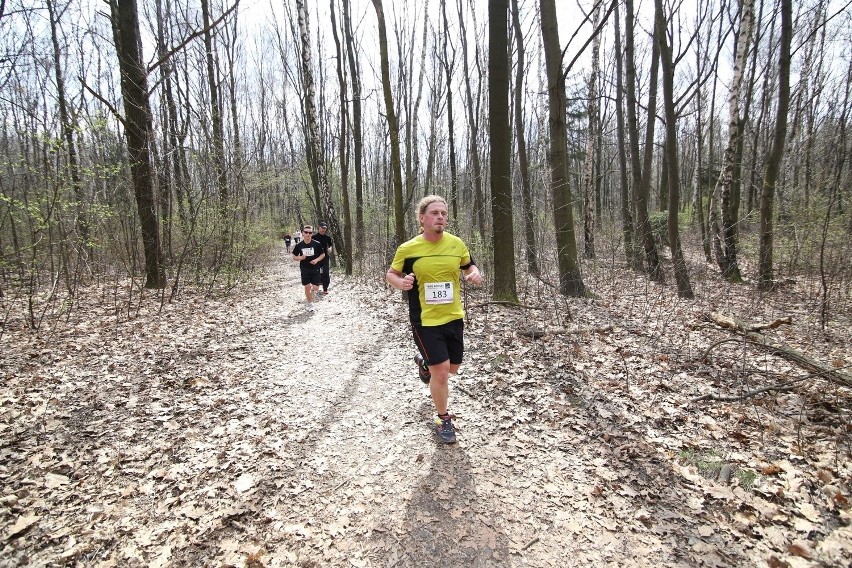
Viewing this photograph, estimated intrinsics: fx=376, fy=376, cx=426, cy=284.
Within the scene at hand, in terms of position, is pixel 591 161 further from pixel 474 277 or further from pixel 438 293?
pixel 438 293

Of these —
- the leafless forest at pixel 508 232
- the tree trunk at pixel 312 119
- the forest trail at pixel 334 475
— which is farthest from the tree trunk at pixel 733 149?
the tree trunk at pixel 312 119

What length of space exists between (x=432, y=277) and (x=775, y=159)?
10384 millimetres

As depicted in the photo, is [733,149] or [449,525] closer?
[449,525]

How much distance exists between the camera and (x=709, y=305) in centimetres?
806

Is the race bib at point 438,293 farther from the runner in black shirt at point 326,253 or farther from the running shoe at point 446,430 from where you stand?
the runner in black shirt at point 326,253

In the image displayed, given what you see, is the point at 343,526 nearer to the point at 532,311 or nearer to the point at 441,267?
the point at 441,267

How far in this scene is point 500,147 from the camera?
267 inches

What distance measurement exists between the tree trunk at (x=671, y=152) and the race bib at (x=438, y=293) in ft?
26.4

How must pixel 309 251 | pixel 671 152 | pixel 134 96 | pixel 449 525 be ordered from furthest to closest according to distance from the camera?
pixel 309 251
pixel 671 152
pixel 134 96
pixel 449 525

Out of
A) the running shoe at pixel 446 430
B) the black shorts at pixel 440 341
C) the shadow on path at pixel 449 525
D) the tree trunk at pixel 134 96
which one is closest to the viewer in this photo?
the shadow on path at pixel 449 525

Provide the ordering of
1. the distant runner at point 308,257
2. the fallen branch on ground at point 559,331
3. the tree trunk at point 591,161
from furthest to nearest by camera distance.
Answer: the tree trunk at point 591,161 → the distant runner at point 308,257 → the fallen branch on ground at point 559,331

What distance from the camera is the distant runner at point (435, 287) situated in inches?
131

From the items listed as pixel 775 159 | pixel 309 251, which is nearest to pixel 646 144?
pixel 775 159

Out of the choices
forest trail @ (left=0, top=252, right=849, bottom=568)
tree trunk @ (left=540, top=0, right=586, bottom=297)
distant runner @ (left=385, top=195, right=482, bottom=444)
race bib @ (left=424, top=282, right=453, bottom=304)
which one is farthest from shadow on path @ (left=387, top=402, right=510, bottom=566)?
tree trunk @ (left=540, top=0, right=586, bottom=297)
